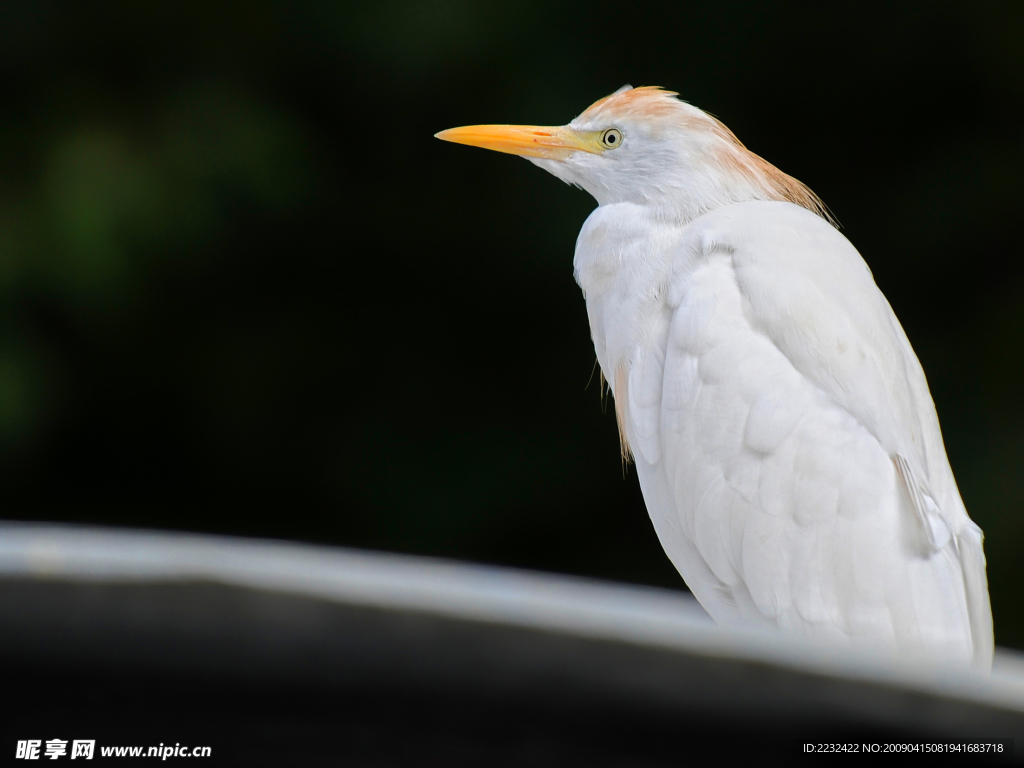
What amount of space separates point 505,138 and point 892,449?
0.53m

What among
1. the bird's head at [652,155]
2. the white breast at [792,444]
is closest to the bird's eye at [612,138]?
the bird's head at [652,155]

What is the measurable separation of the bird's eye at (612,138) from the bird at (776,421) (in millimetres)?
72

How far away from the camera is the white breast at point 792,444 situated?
34.4 inches

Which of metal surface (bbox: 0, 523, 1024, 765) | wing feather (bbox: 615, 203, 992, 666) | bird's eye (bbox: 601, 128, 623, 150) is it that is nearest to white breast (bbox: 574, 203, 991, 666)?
wing feather (bbox: 615, 203, 992, 666)

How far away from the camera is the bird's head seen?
1.04m

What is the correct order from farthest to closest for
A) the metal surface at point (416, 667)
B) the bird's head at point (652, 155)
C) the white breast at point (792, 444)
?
the bird's head at point (652, 155), the white breast at point (792, 444), the metal surface at point (416, 667)

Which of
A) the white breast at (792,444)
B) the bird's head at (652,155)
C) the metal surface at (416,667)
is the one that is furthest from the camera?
the bird's head at (652,155)

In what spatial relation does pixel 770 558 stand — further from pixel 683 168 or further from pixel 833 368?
pixel 683 168

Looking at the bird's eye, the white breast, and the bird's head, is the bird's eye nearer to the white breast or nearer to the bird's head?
the bird's head

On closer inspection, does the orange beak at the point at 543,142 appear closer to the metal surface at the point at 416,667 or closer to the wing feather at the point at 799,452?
the wing feather at the point at 799,452

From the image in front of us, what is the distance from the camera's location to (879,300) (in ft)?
3.25

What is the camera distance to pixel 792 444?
90 centimetres

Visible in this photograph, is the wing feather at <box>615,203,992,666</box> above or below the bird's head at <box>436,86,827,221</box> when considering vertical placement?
below

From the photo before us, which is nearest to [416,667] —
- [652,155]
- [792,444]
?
[792,444]
